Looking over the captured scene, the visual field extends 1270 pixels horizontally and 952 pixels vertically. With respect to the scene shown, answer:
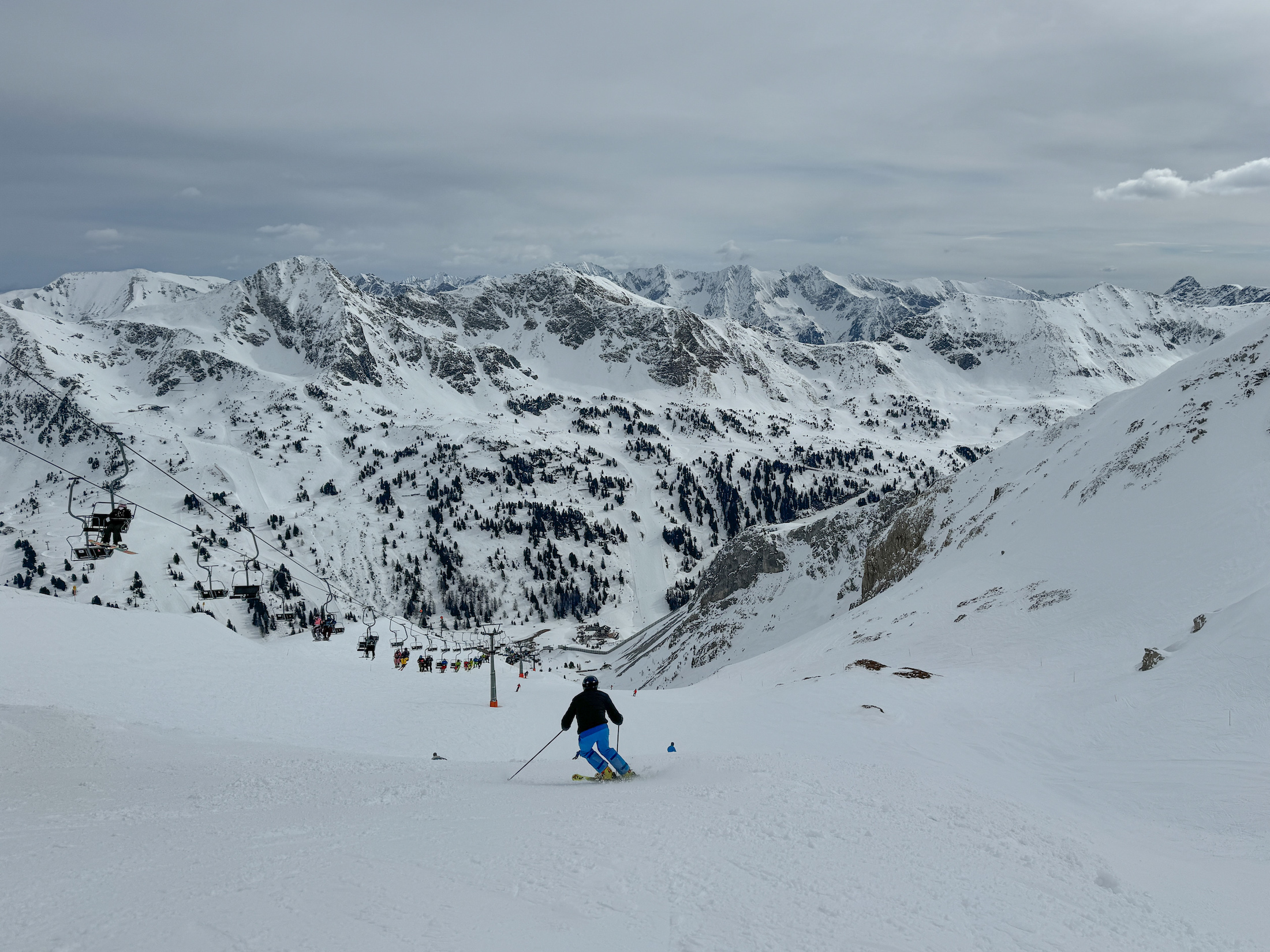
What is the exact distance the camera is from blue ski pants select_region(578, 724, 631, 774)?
1281cm

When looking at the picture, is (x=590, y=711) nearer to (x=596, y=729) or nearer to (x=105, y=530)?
(x=596, y=729)

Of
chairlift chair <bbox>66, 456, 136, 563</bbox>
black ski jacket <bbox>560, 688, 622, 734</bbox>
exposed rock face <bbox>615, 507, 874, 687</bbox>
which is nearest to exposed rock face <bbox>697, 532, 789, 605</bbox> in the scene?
exposed rock face <bbox>615, 507, 874, 687</bbox>

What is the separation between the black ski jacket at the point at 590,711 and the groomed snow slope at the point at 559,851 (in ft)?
3.81

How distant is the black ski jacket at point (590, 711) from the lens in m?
13.0

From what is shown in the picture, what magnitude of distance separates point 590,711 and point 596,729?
0.35 metres

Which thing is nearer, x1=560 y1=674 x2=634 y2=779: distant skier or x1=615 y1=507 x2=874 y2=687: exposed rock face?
x1=560 y1=674 x2=634 y2=779: distant skier

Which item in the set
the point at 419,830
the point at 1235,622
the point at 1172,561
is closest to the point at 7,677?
the point at 419,830

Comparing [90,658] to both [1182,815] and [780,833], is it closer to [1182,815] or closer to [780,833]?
[780,833]

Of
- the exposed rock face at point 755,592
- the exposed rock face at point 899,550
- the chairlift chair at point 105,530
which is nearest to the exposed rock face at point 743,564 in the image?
the exposed rock face at point 755,592

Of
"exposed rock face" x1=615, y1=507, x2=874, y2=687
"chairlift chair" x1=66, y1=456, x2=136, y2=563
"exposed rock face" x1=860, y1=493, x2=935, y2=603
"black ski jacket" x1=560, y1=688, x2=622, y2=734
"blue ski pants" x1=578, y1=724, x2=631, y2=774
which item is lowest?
"exposed rock face" x1=615, y1=507, x2=874, y2=687

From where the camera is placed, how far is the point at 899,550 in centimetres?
6512

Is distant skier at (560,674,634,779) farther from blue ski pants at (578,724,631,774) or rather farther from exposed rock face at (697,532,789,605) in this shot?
exposed rock face at (697,532,789,605)

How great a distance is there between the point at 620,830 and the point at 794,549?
9507cm

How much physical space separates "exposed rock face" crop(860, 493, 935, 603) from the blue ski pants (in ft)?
166
